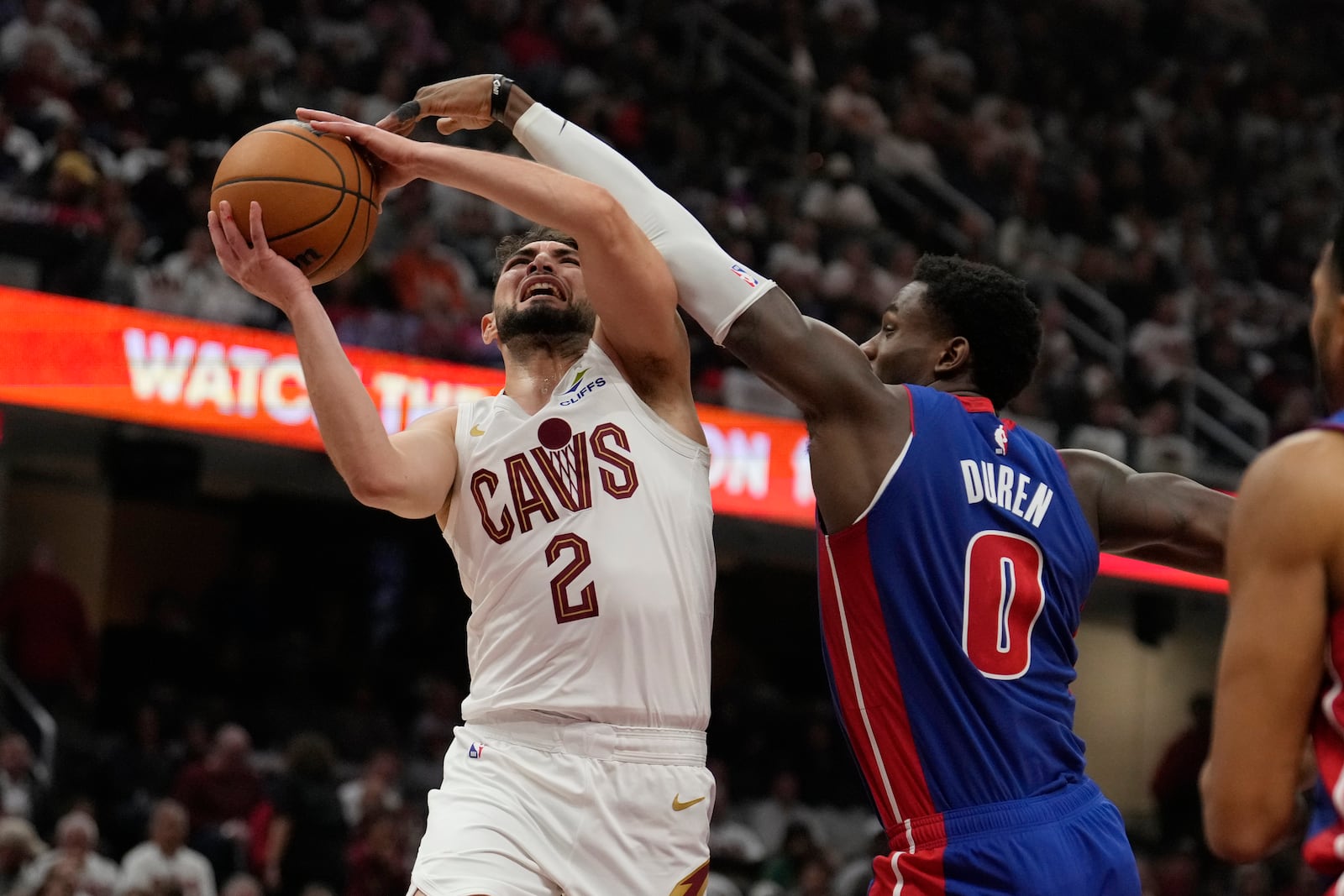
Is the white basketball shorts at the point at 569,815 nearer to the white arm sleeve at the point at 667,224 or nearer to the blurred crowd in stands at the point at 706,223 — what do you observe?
the white arm sleeve at the point at 667,224

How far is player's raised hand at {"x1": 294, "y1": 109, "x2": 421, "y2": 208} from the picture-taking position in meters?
3.82

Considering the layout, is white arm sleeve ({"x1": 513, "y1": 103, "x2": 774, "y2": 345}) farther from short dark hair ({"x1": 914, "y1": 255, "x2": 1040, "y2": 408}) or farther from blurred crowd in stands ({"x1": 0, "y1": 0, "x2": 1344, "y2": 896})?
blurred crowd in stands ({"x1": 0, "y1": 0, "x2": 1344, "y2": 896})

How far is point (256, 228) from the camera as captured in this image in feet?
12.4

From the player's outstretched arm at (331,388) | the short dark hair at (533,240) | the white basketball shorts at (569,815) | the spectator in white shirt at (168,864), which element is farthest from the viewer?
the spectator in white shirt at (168,864)

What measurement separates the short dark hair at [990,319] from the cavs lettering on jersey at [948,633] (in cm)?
32

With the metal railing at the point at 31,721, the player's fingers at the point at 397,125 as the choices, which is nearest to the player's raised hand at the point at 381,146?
the player's fingers at the point at 397,125

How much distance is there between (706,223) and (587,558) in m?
10.1

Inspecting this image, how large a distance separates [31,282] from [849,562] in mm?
7022

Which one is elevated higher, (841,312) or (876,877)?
(841,312)

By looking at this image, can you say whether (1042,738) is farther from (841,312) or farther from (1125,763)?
(1125,763)

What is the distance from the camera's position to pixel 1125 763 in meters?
16.1

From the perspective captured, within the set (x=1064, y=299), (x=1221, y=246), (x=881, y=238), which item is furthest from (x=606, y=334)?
(x=1221, y=246)

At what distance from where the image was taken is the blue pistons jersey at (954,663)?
3.43m

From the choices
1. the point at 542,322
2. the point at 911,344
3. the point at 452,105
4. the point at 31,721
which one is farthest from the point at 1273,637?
the point at 31,721
